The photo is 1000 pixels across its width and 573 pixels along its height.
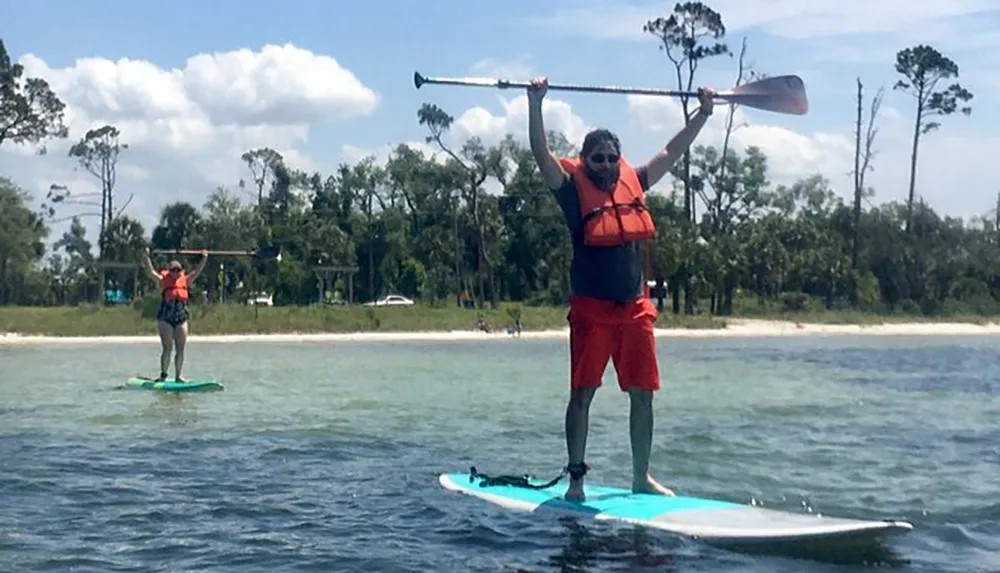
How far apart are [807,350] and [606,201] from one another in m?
28.8

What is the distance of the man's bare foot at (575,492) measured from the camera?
6906 mm

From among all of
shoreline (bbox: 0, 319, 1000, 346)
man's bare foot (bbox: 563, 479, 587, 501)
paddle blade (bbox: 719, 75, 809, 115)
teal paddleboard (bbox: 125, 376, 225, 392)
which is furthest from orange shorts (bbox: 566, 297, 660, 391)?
shoreline (bbox: 0, 319, 1000, 346)

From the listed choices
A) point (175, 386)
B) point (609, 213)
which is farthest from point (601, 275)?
point (175, 386)

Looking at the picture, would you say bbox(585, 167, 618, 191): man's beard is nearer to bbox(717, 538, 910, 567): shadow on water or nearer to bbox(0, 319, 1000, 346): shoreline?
bbox(717, 538, 910, 567): shadow on water

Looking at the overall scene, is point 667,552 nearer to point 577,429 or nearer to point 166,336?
point 577,429

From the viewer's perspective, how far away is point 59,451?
9641 millimetres

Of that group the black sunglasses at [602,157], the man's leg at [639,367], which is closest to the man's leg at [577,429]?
the man's leg at [639,367]

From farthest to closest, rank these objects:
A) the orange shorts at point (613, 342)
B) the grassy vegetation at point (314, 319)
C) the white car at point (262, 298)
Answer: the white car at point (262, 298) < the grassy vegetation at point (314, 319) < the orange shorts at point (613, 342)

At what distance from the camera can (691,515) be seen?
647cm

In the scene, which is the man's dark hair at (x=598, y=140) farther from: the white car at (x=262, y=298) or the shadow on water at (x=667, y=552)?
the white car at (x=262, y=298)

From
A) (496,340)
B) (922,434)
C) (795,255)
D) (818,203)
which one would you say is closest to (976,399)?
(922,434)

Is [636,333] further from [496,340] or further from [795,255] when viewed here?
[795,255]

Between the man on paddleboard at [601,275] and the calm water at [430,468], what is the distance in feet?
2.42

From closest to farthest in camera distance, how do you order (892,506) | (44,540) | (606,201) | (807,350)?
(44,540), (606,201), (892,506), (807,350)
